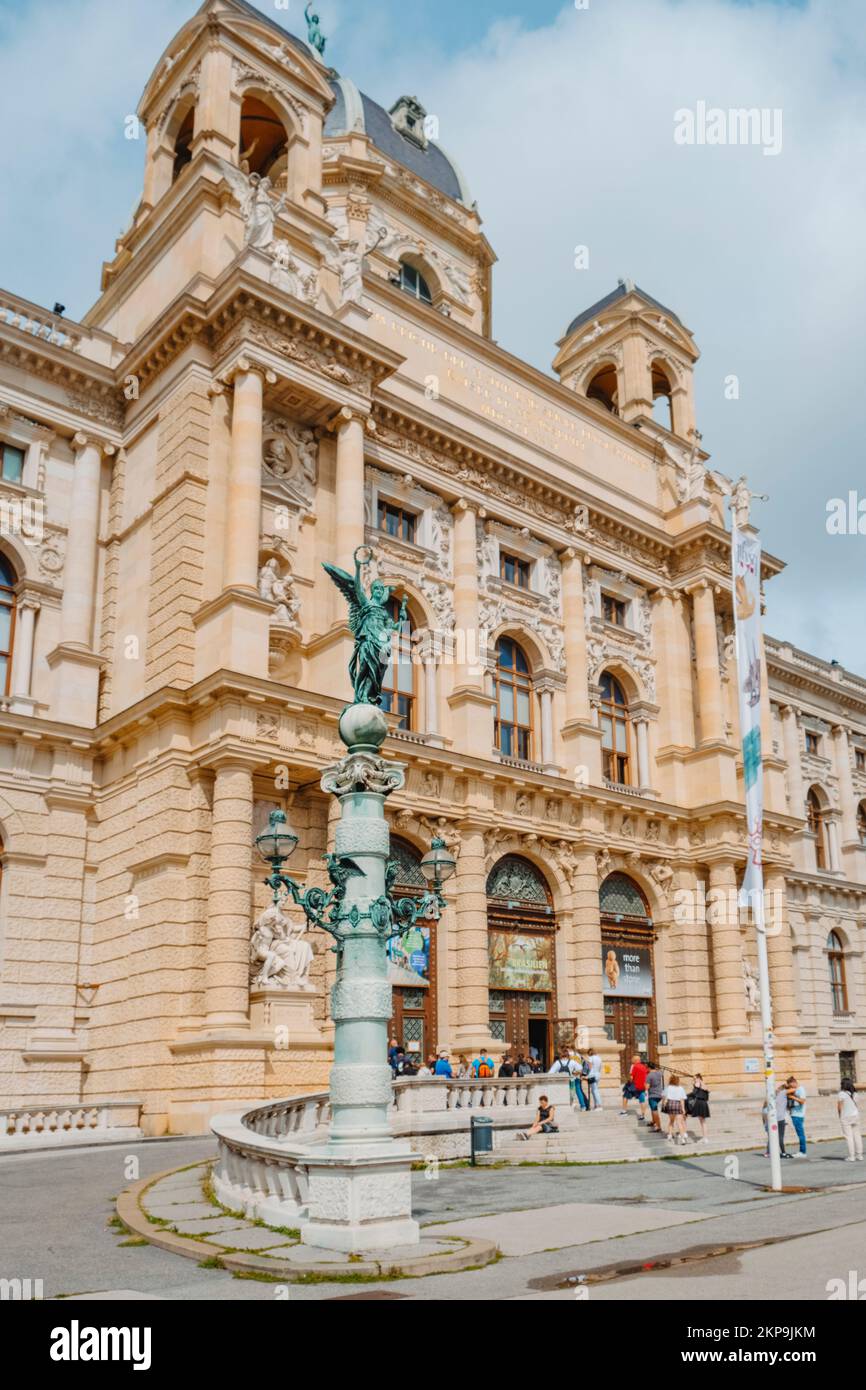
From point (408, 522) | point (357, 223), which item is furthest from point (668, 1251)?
point (357, 223)

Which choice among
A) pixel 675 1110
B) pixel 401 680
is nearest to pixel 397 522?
pixel 401 680

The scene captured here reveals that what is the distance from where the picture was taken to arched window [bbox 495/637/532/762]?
34.4 metres

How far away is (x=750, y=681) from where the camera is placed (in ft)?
63.4

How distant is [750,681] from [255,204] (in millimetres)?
18738

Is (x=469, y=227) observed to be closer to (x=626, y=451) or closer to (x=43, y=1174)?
(x=626, y=451)

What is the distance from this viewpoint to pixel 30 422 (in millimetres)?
29312

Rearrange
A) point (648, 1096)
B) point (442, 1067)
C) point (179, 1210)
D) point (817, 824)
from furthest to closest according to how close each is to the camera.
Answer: point (817, 824), point (648, 1096), point (442, 1067), point (179, 1210)

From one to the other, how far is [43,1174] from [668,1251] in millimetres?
10549

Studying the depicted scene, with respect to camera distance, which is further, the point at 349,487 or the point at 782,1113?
the point at 349,487

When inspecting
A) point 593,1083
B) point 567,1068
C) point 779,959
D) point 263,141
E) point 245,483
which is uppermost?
point 263,141

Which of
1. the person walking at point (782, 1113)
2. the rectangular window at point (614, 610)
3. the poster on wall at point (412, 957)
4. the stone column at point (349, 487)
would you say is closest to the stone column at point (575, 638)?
the rectangular window at point (614, 610)

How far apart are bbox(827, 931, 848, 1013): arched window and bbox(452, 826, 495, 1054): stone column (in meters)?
24.2

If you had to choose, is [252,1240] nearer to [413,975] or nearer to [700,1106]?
[700,1106]

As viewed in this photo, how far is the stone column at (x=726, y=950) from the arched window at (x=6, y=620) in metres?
21.5
